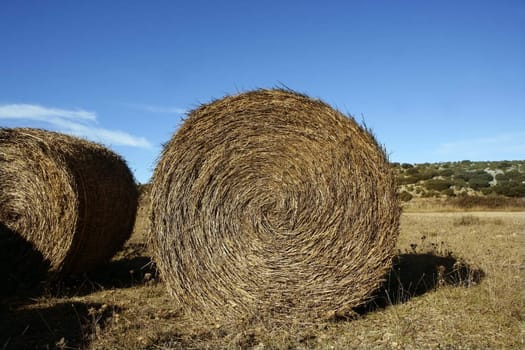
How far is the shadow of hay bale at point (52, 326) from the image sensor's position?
4.52 metres

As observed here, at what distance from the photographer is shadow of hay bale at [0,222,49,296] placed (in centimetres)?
677

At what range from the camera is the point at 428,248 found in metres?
8.85

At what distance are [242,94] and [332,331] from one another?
8.79 ft

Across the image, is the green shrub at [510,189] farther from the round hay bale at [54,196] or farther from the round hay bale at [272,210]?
the round hay bale at [54,196]

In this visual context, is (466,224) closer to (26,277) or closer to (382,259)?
(382,259)

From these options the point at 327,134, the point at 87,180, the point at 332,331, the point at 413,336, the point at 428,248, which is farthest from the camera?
the point at 428,248

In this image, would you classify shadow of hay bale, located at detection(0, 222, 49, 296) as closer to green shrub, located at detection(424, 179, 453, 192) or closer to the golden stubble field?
the golden stubble field

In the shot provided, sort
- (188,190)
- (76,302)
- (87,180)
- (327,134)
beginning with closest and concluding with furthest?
(327,134)
(188,190)
(76,302)
(87,180)

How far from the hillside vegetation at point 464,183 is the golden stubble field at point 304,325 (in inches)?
878

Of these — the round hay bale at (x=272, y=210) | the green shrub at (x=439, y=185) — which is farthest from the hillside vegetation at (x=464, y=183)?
the round hay bale at (x=272, y=210)

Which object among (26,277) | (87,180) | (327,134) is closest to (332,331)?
(327,134)

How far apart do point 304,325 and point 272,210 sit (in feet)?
4.17

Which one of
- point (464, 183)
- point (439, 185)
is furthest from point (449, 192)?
point (464, 183)

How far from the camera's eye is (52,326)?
5086 mm
